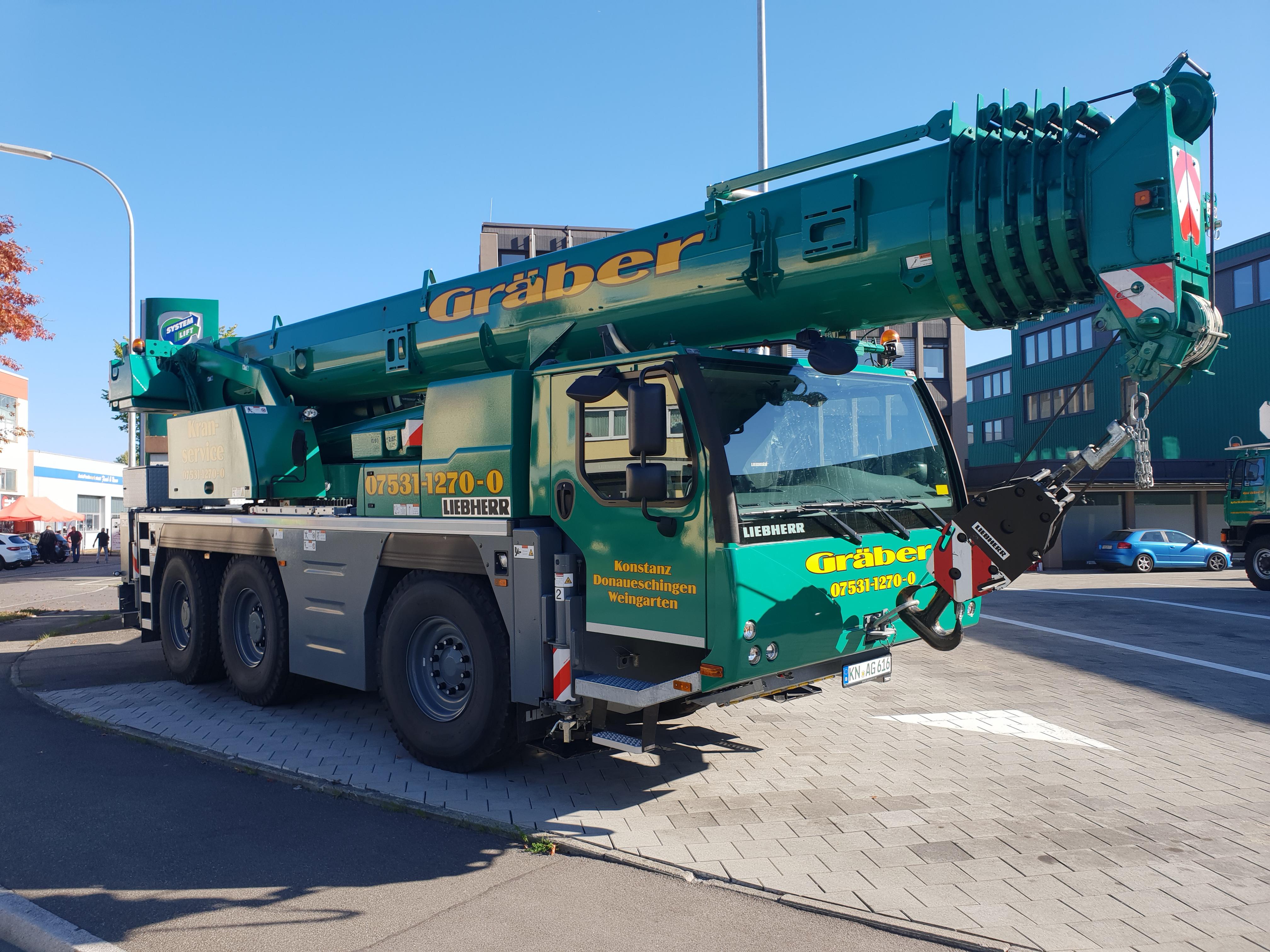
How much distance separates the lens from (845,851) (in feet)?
15.3

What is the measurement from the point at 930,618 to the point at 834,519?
1.04m

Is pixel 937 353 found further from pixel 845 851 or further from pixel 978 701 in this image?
pixel 845 851

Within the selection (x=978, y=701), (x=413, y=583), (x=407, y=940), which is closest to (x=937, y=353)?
(x=978, y=701)

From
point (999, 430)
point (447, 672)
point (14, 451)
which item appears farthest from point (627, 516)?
point (14, 451)

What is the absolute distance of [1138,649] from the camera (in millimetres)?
11211

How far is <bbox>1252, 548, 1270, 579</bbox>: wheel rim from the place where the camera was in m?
19.4

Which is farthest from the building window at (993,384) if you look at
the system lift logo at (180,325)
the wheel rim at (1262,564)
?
the system lift logo at (180,325)

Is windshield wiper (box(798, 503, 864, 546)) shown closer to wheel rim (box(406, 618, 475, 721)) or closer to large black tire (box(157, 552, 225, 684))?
wheel rim (box(406, 618, 475, 721))

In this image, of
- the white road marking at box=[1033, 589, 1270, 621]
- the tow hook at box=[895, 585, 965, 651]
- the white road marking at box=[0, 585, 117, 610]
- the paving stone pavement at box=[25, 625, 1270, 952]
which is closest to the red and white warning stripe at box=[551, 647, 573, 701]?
the paving stone pavement at box=[25, 625, 1270, 952]

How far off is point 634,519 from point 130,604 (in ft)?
26.3

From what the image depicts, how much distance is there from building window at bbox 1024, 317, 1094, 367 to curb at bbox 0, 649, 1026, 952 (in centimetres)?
3611

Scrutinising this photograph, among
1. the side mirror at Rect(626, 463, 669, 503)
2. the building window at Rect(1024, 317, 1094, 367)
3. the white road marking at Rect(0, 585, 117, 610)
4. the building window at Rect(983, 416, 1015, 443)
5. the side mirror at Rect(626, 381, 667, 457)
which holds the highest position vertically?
the building window at Rect(1024, 317, 1094, 367)

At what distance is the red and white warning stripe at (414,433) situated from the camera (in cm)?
676

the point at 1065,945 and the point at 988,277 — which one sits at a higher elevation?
the point at 988,277
